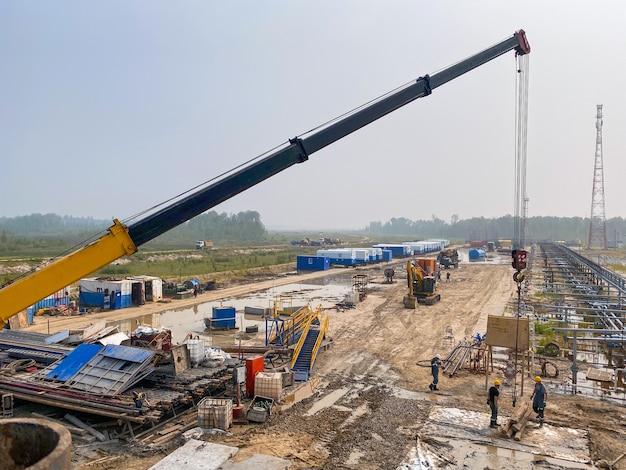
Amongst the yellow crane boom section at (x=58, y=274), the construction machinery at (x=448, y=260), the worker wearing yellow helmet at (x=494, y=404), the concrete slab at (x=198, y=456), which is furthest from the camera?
the construction machinery at (x=448, y=260)

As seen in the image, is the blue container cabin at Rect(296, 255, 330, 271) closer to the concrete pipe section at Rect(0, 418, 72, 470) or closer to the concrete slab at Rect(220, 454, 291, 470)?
the concrete slab at Rect(220, 454, 291, 470)

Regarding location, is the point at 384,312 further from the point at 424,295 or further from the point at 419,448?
the point at 419,448

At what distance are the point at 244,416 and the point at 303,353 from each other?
16.8ft

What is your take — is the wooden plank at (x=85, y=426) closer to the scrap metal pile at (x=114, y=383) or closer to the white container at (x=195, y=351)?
the scrap metal pile at (x=114, y=383)

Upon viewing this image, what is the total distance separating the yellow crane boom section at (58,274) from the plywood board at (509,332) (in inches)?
434

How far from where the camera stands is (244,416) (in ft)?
38.9

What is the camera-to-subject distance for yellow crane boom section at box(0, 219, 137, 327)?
9.70 meters

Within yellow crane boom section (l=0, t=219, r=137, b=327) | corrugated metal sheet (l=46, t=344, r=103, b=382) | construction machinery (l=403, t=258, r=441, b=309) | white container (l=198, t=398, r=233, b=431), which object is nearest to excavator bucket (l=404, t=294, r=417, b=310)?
construction machinery (l=403, t=258, r=441, b=309)

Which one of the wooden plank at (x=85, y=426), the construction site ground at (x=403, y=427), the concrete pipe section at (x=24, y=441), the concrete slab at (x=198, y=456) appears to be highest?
the concrete pipe section at (x=24, y=441)

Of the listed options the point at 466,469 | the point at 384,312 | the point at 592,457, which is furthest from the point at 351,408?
the point at 384,312

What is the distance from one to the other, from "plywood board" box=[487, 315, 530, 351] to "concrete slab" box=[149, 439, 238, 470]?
856 cm

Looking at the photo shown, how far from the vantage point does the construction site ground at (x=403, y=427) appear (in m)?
9.98

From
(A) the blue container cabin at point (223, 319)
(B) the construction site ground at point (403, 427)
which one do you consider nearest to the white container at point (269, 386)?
(B) the construction site ground at point (403, 427)

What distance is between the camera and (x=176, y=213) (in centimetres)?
1069
